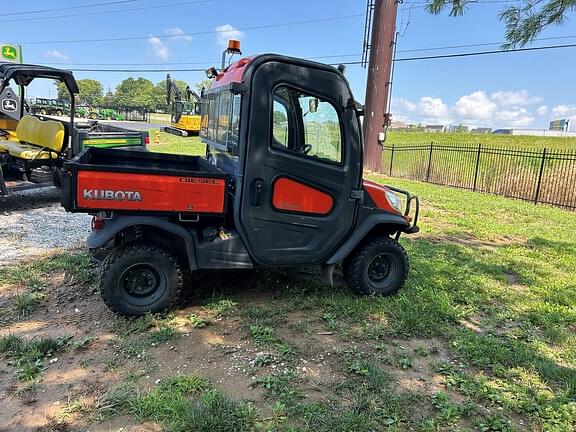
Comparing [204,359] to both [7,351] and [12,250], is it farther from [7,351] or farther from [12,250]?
[12,250]

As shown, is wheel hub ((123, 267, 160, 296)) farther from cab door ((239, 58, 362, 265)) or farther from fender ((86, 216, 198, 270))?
cab door ((239, 58, 362, 265))

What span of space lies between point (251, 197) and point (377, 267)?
61.1 inches

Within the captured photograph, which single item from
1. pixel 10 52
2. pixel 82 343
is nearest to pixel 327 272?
pixel 82 343

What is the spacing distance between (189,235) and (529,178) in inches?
469

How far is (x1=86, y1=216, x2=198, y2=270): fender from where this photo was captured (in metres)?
3.40

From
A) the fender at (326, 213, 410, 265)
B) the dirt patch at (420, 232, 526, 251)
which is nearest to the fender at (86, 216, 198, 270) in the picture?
the fender at (326, 213, 410, 265)

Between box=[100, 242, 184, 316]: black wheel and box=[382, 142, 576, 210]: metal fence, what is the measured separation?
11.0m

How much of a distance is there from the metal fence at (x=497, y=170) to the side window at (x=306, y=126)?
9749 millimetres

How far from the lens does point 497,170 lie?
13.4m

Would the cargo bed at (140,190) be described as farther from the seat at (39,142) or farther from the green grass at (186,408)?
the seat at (39,142)

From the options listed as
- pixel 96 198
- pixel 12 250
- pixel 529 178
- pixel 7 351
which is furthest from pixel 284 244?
pixel 529 178

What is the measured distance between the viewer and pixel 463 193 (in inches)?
485

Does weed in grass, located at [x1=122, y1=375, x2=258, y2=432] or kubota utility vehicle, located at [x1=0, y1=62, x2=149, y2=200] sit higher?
kubota utility vehicle, located at [x1=0, y1=62, x2=149, y2=200]

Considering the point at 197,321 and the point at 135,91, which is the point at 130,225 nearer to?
the point at 197,321
